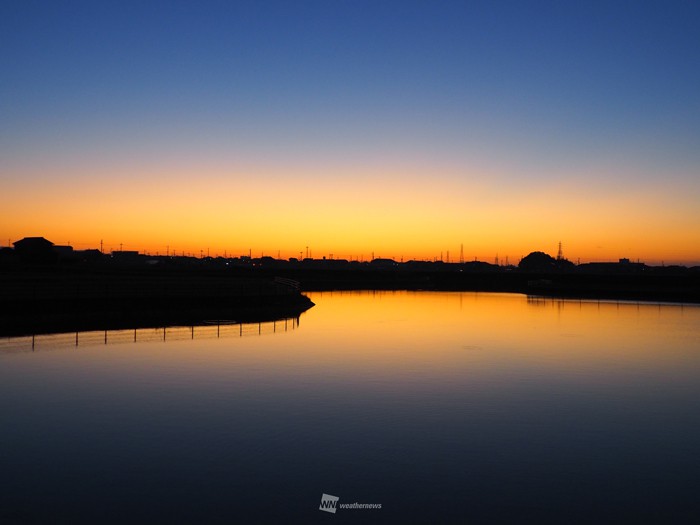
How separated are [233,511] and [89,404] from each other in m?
12.6

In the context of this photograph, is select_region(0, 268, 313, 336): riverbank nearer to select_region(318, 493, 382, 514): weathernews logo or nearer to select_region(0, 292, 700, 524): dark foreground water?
select_region(0, 292, 700, 524): dark foreground water

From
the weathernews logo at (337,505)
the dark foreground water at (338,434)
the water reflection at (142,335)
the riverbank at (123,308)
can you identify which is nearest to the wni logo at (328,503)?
the weathernews logo at (337,505)

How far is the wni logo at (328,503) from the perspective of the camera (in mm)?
13672

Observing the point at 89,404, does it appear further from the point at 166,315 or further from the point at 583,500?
the point at 166,315

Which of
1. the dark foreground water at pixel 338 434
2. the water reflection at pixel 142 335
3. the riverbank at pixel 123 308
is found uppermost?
the riverbank at pixel 123 308

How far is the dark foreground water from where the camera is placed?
13.9 metres

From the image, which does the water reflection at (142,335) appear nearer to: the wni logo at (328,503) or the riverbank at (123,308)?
the riverbank at (123,308)

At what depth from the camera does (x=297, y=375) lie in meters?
30.8

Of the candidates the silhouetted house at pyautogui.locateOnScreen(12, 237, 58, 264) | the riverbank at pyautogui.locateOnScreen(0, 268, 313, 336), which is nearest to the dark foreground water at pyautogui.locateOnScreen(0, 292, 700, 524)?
the riverbank at pyautogui.locateOnScreen(0, 268, 313, 336)

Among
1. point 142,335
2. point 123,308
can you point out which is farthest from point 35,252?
point 142,335

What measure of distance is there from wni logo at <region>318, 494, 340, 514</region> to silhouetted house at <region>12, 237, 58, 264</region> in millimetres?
126568

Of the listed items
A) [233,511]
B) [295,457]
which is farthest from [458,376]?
[233,511]

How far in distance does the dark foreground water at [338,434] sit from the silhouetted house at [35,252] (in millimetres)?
95743

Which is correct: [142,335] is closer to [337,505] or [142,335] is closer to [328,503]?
[328,503]
